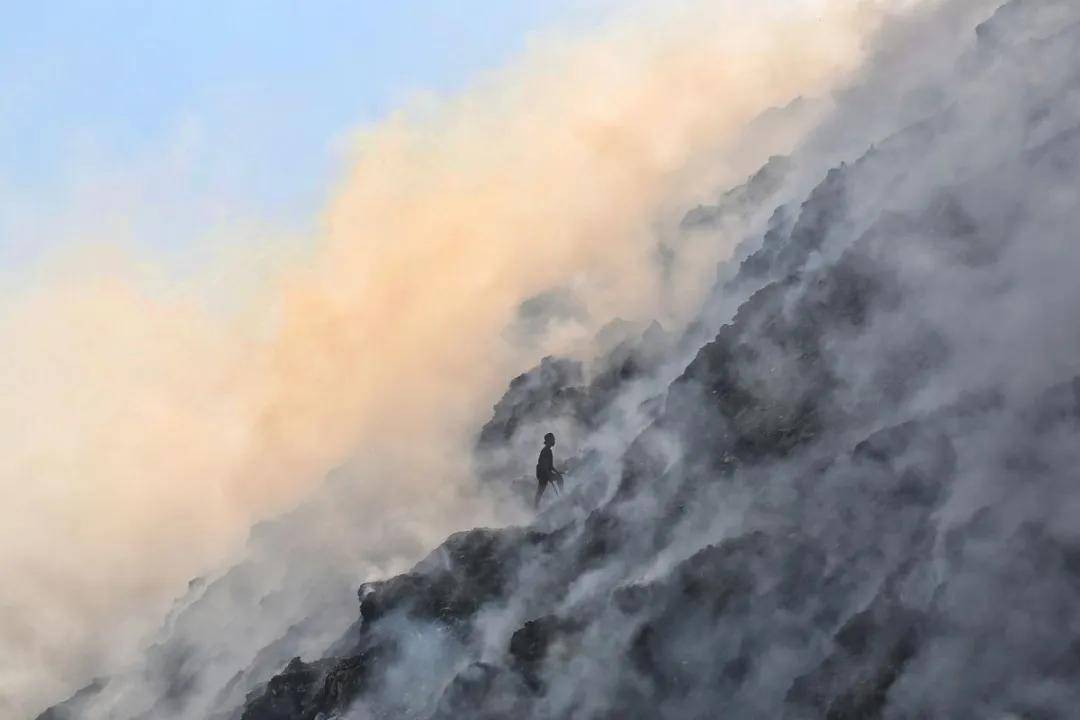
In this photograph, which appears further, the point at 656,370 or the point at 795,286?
the point at 656,370

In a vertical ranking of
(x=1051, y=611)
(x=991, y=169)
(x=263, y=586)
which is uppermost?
(x=263, y=586)

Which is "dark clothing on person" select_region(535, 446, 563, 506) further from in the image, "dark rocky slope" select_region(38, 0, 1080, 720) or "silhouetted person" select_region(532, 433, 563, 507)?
"dark rocky slope" select_region(38, 0, 1080, 720)

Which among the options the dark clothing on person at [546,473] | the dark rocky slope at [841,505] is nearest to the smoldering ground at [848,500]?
the dark rocky slope at [841,505]

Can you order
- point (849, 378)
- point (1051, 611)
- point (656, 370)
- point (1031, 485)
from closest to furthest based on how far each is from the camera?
point (1051, 611)
point (1031, 485)
point (849, 378)
point (656, 370)

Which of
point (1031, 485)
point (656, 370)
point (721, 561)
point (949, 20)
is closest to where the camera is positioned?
point (1031, 485)

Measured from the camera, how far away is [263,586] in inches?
2402

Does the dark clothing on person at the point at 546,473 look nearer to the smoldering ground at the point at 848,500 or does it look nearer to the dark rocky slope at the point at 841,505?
the dark rocky slope at the point at 841,505

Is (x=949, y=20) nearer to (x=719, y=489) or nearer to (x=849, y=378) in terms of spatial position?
(x=849, y=378)

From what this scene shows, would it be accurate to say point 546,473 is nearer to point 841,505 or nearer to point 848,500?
point 841,505

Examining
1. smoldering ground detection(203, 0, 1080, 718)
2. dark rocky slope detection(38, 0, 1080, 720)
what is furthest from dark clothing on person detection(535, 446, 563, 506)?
smoldering ground detection(203, 0, 1080, 718)

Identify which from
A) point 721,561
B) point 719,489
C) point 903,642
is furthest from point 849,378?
point 903,642

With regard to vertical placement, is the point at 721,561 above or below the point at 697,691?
above

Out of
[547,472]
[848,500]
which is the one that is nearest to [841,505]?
[848,500]

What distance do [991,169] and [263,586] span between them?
44519mm
